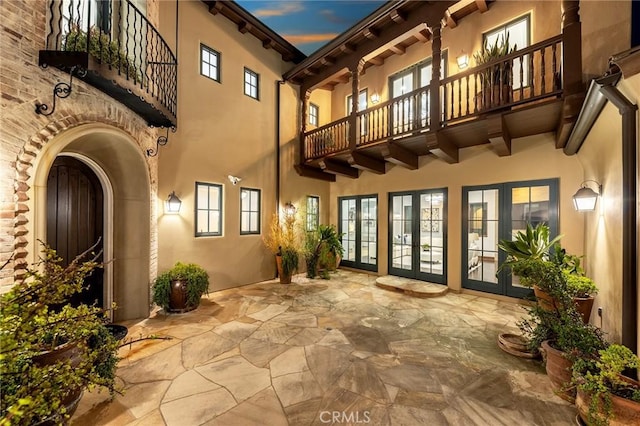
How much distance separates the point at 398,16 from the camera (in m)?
5.13

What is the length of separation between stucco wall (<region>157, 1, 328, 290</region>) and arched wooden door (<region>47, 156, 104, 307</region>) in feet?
3.11

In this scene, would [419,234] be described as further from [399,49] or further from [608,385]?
[399,49]

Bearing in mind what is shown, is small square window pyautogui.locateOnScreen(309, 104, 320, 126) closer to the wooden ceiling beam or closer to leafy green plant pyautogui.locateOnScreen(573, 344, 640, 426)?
the wooden ceiling beam

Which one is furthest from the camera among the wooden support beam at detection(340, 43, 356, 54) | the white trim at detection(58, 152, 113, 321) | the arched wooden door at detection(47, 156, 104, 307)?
the wooden support beam at detection(340, 43, 356, 54)

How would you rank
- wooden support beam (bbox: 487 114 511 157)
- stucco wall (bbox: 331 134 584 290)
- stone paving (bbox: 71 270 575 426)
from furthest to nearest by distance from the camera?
stucco wall (bbox: 331 134 584 290), wooden support beam (bbox: 487 114 511 157), stone paving (bbox: 71 270 575 426)

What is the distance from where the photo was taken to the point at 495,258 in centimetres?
514

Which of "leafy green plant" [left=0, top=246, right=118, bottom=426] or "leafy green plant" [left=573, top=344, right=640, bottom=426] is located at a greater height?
"leafy green plant" [left=0, top=246, right=118, bottom=426]

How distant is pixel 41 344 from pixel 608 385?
13.6 ft

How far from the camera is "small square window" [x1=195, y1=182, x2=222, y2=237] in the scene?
536 cm

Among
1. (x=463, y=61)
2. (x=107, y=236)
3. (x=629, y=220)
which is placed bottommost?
(x=107, y=236)

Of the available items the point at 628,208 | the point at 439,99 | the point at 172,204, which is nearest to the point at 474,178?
the point at 439,99

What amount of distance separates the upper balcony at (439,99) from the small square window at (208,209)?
2.53 metres

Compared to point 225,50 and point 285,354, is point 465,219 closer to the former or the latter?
point 285,354

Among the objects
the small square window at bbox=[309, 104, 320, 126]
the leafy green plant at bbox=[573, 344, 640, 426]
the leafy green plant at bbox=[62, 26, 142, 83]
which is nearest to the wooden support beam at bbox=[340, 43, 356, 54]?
the small square window at bbox=[309, 104, 320, 126]
